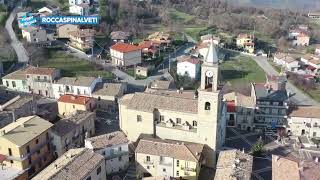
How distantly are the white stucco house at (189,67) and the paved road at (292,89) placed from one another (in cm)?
1463

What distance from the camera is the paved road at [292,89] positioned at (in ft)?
197

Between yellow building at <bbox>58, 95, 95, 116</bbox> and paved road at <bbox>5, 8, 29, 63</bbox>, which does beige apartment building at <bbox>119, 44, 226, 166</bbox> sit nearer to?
yellow building at <bbox>58, 95, 95, 116</bbox>

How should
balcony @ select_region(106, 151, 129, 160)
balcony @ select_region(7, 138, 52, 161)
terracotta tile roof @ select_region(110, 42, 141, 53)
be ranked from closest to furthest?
balcony @ select_region(7, 138, 52, 161) → balcony @ select_region(106, 151, 129, 160) → terracotta tile roof @ select_region(110, 42, 141, 53)

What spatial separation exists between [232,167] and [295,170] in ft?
16.4

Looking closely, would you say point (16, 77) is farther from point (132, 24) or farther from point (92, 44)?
point (132, 24)

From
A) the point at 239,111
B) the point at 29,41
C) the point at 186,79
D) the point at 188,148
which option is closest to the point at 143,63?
the point at 186,79

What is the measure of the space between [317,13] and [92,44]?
251 feet

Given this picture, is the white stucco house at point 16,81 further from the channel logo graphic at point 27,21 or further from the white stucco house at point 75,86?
the channel logo graphic at point 27,21

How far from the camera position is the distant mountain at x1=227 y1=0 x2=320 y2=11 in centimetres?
13300

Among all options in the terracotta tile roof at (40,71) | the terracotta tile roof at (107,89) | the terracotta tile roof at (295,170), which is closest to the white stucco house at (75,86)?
the terracotta tile roof at (107,89)

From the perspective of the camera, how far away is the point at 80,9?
91125 mm

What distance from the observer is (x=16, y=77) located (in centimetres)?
5869

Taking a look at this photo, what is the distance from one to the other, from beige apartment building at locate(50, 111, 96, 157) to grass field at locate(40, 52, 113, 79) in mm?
19822

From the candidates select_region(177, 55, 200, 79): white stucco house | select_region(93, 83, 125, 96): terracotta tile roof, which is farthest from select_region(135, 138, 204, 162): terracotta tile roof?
select_region(177, 55, 200, 79): white stucco house
